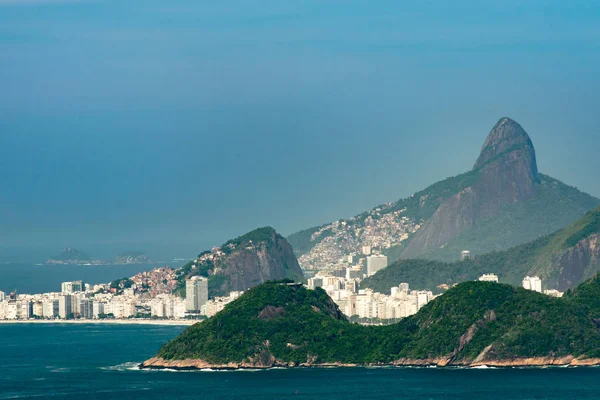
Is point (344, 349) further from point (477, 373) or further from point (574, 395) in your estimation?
point (574, 395)

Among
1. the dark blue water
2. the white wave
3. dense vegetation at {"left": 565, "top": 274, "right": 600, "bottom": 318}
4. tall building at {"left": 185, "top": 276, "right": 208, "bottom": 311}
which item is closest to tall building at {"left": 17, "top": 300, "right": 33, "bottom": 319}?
tall building at {"left": 185, "top": 276, "right": 208, "bottom": 311}

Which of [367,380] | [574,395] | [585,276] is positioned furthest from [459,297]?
[585,276]

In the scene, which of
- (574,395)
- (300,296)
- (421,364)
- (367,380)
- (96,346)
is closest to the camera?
(574,395)

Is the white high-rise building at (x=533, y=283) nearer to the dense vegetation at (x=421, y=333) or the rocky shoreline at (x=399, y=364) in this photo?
the dense vegetation at (x=421, y=333)

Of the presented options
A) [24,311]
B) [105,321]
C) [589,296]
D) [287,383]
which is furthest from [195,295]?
[287,383]

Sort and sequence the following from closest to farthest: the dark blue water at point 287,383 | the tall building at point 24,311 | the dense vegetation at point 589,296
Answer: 1. the dark blue water at point 287,383
2. the dense vegetation at point 589,296
3. the tall building at point 24,311

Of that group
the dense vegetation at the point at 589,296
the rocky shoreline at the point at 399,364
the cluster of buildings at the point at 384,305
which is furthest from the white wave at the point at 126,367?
the cluster of buildings at the point at 384,305
